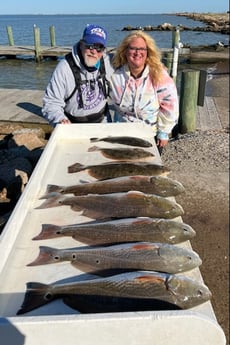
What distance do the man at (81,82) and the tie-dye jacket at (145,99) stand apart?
14cm

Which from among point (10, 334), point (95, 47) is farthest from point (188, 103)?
point (10, 334)

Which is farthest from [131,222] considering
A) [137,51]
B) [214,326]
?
[137,51]

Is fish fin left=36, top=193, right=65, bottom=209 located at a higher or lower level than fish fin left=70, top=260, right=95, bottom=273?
higher

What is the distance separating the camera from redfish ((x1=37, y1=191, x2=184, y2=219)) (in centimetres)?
229

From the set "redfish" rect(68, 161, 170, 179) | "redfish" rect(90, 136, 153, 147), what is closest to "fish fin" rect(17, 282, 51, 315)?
"redfish" rect(68, 161, 170, 179)

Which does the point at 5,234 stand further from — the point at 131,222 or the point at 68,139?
the point at 68,139

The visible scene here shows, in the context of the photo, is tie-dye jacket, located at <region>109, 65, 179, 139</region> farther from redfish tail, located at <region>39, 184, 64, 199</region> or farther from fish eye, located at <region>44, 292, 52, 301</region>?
fish eye, located at <region>44, 292, 52, 301</region>

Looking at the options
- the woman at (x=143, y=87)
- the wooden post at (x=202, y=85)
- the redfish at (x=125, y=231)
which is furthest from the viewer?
the wooden post at (x=202, y=85)

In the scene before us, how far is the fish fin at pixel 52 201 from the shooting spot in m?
2.41

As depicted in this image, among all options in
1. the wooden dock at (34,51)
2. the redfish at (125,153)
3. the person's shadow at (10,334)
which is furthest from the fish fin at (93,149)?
the wooden dock at (34,51)

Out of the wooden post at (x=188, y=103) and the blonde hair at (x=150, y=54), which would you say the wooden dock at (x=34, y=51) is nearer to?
the wooden post at (x=188, y=103)

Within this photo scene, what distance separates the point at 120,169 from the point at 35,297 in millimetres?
1432

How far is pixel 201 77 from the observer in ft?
25.7

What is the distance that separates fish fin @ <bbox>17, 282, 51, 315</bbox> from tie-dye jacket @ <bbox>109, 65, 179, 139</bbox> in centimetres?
238
